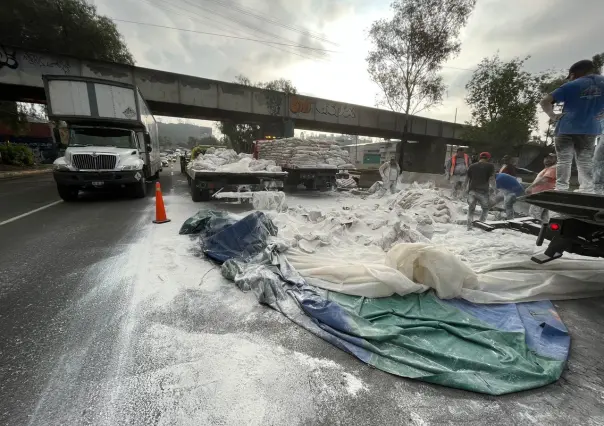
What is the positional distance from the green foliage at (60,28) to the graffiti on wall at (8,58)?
1270 mm

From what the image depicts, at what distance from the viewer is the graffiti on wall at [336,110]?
77.3 feet

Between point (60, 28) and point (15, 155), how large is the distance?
976cm

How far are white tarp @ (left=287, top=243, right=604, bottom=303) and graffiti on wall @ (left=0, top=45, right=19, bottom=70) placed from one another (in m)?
20.7

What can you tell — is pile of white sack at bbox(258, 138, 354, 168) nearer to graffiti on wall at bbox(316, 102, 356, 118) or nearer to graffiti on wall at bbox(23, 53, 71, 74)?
graffiti on wall at bbox(23, 53, 71, 74)

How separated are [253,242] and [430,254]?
2268 mm

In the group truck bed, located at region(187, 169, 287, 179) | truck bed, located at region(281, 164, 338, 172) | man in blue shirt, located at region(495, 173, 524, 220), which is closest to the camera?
man in blue shirt, located at region(495, 173, 524, 220)

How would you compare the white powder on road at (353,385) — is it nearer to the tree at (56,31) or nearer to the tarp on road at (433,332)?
the tarp on road at (433,332)

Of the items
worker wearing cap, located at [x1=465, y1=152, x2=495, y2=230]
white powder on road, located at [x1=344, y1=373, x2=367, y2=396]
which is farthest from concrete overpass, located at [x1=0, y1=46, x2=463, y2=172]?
white powder on road, located at [x1=344, y1=373, x2=367, y2=396]

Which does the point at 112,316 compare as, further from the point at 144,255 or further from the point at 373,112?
the point at 373,112

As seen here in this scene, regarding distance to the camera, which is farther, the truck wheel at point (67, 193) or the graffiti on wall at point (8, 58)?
the graffiti on wall at point (8, 58)

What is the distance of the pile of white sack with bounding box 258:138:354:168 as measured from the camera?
10.3m

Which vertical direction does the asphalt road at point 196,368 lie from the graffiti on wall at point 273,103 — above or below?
below

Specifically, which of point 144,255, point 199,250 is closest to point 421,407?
point 199,250

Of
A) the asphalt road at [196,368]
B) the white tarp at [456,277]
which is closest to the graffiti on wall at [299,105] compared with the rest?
the white tarp at [456,277]
